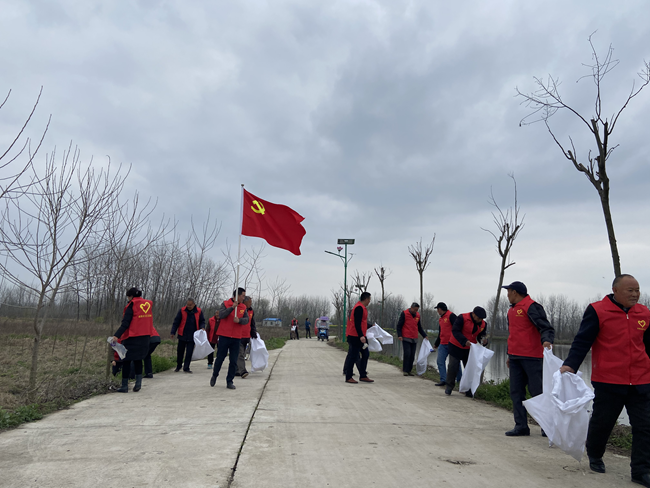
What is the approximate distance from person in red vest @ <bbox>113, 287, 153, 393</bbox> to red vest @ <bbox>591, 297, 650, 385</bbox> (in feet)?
22.1

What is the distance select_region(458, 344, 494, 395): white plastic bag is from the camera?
317 inches

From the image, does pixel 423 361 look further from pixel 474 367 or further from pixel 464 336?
pixel 474 367

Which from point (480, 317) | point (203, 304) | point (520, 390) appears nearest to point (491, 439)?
point (520, 390)

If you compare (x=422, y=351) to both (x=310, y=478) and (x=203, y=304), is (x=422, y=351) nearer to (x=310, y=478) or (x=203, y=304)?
(x=310, y=478)

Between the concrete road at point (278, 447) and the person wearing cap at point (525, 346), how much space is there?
1.71 ft

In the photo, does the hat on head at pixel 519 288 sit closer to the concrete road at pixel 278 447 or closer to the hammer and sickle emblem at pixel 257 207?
the concrete road at pixel 278 447

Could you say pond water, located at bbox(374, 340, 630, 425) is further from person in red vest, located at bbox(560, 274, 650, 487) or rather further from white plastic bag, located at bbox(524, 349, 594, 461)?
→ person in red vest, located at bbox(560, 274, 650, 487)

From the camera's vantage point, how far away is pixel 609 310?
4.06 meters

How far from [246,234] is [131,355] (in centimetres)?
306

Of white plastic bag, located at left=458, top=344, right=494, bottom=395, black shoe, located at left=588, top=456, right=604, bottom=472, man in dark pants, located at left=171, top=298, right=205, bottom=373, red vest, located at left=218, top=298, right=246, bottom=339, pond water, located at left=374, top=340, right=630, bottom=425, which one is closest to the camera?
black shoe, located at left=588, top=456, right=604, bottom=472

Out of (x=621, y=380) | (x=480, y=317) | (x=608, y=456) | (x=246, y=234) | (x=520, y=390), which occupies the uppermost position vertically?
(x=246, y=234)

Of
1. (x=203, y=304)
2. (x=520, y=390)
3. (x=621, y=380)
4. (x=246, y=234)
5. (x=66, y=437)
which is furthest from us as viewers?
(x=203, y=304)

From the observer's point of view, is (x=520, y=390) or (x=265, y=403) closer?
(x=520, y=390)

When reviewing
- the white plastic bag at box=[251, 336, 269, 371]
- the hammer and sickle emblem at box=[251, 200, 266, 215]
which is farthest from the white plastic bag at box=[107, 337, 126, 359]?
the hammer and sickle emblem at box=[251, 200, 266, 215]
